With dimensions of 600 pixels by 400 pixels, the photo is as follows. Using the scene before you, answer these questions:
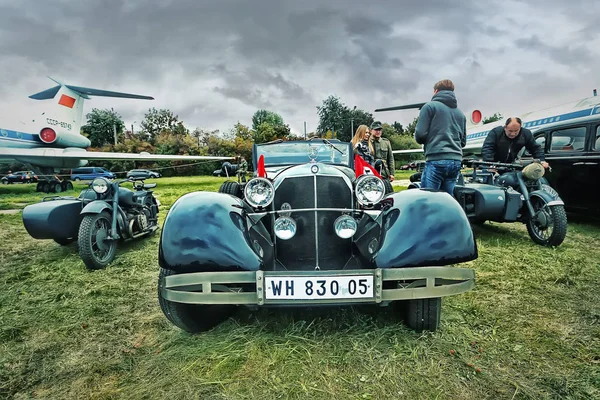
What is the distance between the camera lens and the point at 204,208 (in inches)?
88.4

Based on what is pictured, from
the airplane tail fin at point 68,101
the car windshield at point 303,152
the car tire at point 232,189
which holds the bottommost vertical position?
the car tire at point 232,189

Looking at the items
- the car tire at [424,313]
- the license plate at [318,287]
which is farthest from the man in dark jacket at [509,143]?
the license plate at [318,287]

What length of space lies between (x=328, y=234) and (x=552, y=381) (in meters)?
1.49

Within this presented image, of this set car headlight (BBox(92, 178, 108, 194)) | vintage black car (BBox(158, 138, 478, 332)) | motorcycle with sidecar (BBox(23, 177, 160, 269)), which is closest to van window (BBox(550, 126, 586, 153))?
vintage black car (BBox(158, 138, 478, 332))

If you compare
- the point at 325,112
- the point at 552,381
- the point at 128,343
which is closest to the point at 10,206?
the point at 128,343

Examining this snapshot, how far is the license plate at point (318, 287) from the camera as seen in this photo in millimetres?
1949

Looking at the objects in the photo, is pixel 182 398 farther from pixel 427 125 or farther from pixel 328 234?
pixel 427 125

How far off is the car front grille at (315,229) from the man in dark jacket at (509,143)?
3.82m

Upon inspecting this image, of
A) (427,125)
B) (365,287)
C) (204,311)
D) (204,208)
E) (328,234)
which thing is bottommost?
(204,311)

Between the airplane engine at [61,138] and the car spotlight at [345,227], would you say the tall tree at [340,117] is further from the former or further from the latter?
the car spotlight at [345,227]

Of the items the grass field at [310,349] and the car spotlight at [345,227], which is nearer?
the grass field at [310,349]

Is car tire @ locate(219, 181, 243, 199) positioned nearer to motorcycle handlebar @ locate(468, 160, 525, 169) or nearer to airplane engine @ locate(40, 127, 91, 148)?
motorcycle handlebar @ locate(468, 160, 525, 169)

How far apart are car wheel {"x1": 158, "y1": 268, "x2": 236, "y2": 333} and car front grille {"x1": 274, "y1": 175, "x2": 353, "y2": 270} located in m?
0.63

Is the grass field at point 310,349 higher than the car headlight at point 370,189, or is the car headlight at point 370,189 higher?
the car headlight at point 370,189
